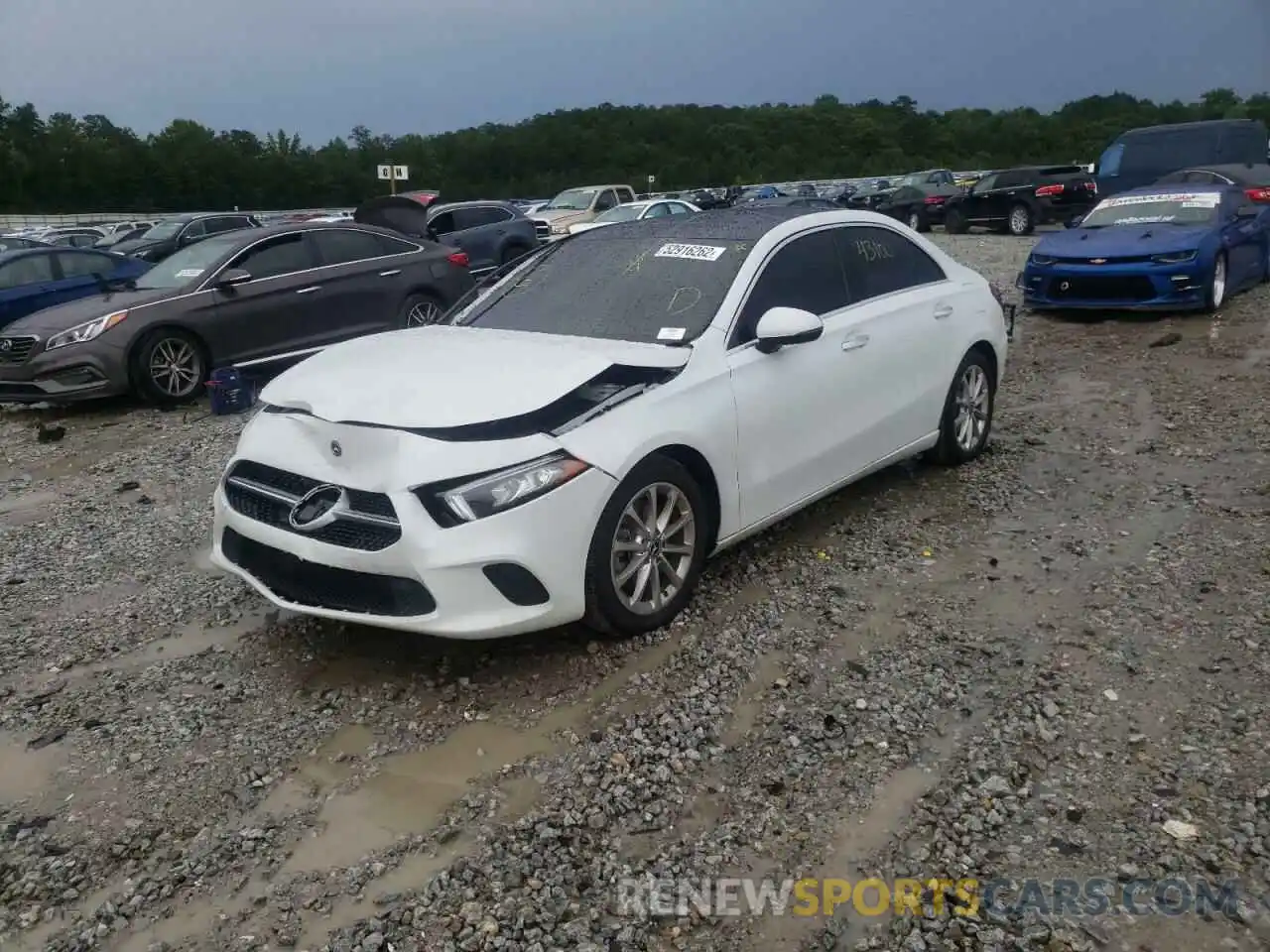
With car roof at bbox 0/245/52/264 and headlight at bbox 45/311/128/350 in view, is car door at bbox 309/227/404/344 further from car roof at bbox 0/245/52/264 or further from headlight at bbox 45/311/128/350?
car roof at bbox 0/245/52/264

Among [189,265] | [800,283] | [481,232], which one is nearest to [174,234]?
[481,232]

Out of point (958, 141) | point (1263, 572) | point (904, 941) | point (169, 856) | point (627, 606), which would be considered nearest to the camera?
point (904, 941)

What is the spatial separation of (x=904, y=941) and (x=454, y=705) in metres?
1.83

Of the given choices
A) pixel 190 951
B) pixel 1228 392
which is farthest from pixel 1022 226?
pixel 190 951

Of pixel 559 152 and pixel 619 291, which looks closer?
pixel 619 291

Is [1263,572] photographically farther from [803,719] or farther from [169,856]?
[169,856]

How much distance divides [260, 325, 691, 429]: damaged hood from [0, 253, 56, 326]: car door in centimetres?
846

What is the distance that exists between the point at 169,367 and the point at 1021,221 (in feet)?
69.2

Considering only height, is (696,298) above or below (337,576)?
above

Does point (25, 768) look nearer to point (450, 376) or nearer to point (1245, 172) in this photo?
point (450, 376)

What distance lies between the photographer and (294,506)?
3926 mm

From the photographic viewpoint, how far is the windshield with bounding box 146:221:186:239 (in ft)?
72.2

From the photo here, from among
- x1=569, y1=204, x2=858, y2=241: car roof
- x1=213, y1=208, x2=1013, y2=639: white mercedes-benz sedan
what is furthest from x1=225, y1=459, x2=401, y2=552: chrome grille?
x1=569, y1=204, x2=858, y2=241: car roof

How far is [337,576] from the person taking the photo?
3783 millimetres
